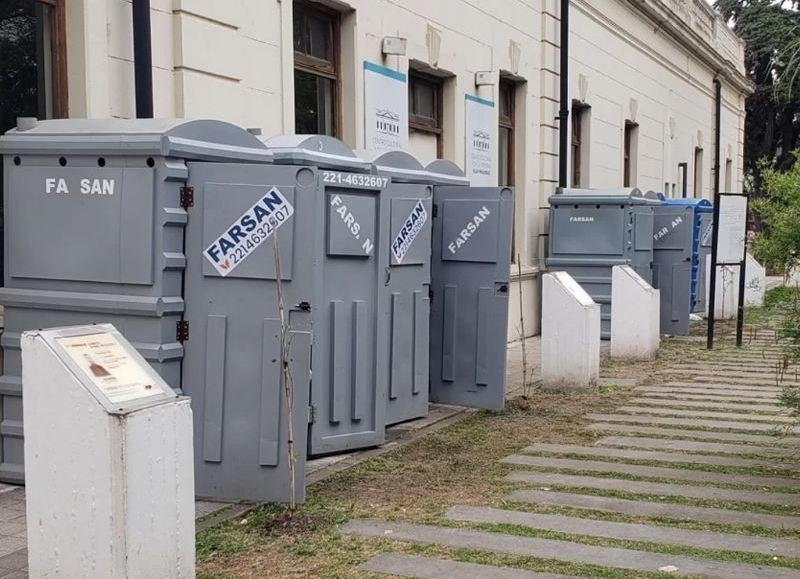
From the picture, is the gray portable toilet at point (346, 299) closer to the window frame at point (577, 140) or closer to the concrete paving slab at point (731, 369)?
the concrete paving slab at point (731, 369)

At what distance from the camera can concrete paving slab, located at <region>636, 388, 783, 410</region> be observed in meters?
9.24

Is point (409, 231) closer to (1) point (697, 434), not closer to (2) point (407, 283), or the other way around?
(2) point (407, 283)

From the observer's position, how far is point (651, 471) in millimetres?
6535

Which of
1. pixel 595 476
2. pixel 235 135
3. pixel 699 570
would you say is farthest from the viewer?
pixel 595 476

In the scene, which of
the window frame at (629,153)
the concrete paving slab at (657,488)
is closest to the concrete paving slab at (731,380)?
the concrete paving slab at (657,488)

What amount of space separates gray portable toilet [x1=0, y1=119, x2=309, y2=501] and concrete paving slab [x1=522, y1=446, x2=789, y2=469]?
2.36 metres

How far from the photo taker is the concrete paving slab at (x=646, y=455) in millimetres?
6801

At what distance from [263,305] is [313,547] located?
1.40 meters

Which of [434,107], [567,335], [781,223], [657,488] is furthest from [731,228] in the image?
[657,488]

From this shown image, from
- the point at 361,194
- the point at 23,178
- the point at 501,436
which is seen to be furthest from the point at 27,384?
the point at 501,436

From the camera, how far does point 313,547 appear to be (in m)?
4.88

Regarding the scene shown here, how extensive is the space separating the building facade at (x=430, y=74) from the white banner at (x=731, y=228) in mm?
2671

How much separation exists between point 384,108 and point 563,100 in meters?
5.76

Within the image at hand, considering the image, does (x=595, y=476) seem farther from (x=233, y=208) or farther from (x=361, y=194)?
(x=233, y=208)
